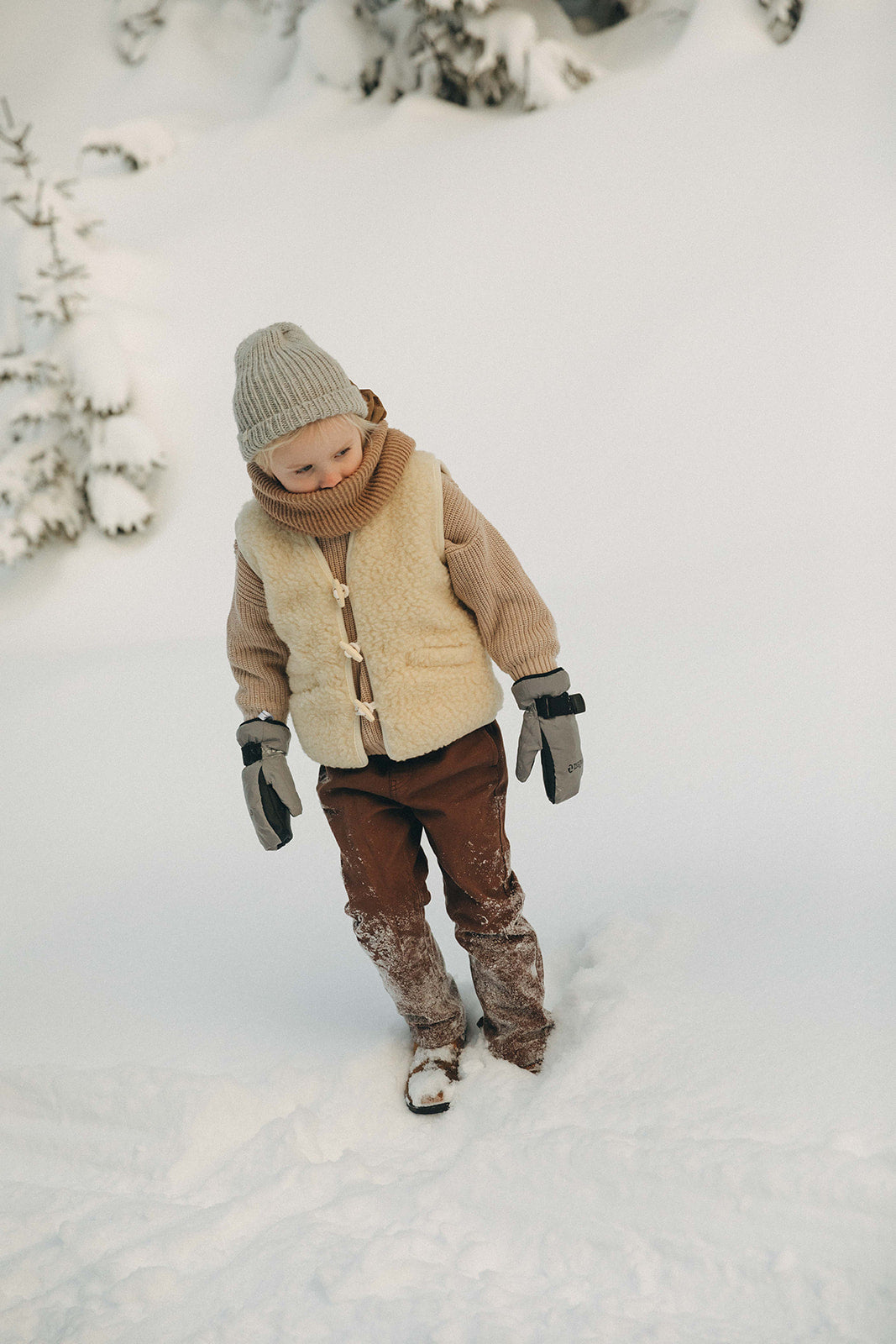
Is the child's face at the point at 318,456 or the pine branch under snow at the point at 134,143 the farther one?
the pine branch under snow at the point at 134,143

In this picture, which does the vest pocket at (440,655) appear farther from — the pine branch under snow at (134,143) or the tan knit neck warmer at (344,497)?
the pine branch under snow at (134,143)

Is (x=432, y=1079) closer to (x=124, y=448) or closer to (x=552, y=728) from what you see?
(x=552, y=728)

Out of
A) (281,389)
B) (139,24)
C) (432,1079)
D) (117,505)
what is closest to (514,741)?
(432,1079)

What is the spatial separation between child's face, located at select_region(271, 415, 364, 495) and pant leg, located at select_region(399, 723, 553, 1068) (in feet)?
1.74

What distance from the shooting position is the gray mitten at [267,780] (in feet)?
6.00

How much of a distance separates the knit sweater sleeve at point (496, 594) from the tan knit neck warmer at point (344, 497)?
0.37ft

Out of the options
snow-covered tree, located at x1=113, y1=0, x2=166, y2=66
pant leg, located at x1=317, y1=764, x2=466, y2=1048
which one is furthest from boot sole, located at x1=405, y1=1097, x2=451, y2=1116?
snow-covered tree, located at x1=113, y1=0, x2=166, y2=66

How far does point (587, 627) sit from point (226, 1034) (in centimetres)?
233

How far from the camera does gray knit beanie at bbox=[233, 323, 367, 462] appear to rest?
1.55 metres

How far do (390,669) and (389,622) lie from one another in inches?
3.4

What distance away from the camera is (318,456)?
159 centimetres

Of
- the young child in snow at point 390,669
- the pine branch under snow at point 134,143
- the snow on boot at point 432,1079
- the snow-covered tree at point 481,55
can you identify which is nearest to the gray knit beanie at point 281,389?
the young child in snow at point 390,669

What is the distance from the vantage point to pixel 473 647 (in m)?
1.79

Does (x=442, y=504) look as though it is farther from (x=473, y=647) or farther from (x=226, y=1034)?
(x=226, y=1034)
